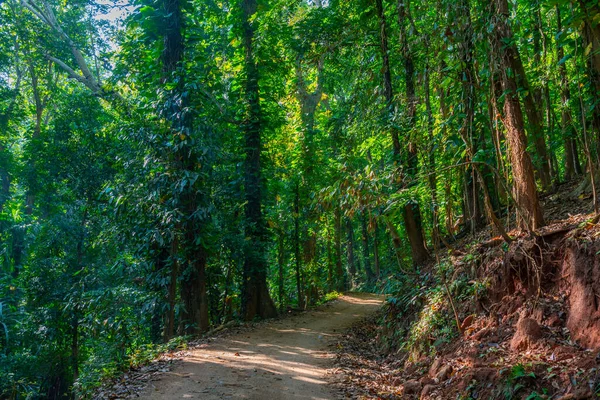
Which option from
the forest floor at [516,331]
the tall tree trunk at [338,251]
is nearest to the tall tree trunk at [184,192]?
the forest floor at [516,331]

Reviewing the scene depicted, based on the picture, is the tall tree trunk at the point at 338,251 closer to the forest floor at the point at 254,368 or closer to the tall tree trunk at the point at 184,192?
the forest floor at the point at 254,368

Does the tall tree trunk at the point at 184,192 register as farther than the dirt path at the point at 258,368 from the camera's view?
Yes

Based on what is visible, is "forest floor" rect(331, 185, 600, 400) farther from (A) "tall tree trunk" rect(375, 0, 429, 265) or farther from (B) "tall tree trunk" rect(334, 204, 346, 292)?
(B) "tall tree trunk" rect(334, 204, 346, 292)

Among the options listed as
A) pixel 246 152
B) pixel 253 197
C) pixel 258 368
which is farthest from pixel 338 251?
pixel 258 368

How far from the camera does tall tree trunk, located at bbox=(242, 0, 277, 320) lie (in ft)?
45.8

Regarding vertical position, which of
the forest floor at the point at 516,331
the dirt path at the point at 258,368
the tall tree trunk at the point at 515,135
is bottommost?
the dirt path at the point at 258,368

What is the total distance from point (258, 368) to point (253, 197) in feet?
24.4

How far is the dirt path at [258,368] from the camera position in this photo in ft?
20.5

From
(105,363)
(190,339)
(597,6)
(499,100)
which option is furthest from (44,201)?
(597,6)

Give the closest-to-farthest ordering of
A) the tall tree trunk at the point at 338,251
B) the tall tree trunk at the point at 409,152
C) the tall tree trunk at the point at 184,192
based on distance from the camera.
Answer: the tall tree trunk at the point at 184,192 → the tall tree trunk at the point at 409,152 → the tall tree trunk at the point at 338,251

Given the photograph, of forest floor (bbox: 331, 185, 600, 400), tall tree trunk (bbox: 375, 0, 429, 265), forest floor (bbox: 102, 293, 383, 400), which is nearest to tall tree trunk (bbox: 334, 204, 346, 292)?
tall tree trunk (bbox: 375, 0, 429, 265)

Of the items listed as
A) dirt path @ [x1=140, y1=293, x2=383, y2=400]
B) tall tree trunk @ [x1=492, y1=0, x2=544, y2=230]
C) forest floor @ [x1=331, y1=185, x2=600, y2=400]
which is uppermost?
tall tree trunk @ [x1=492, y1=0, x2=544, y2=230]

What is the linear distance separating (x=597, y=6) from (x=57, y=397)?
1705cm

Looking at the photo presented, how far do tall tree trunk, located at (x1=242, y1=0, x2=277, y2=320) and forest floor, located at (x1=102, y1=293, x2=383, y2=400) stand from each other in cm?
138
